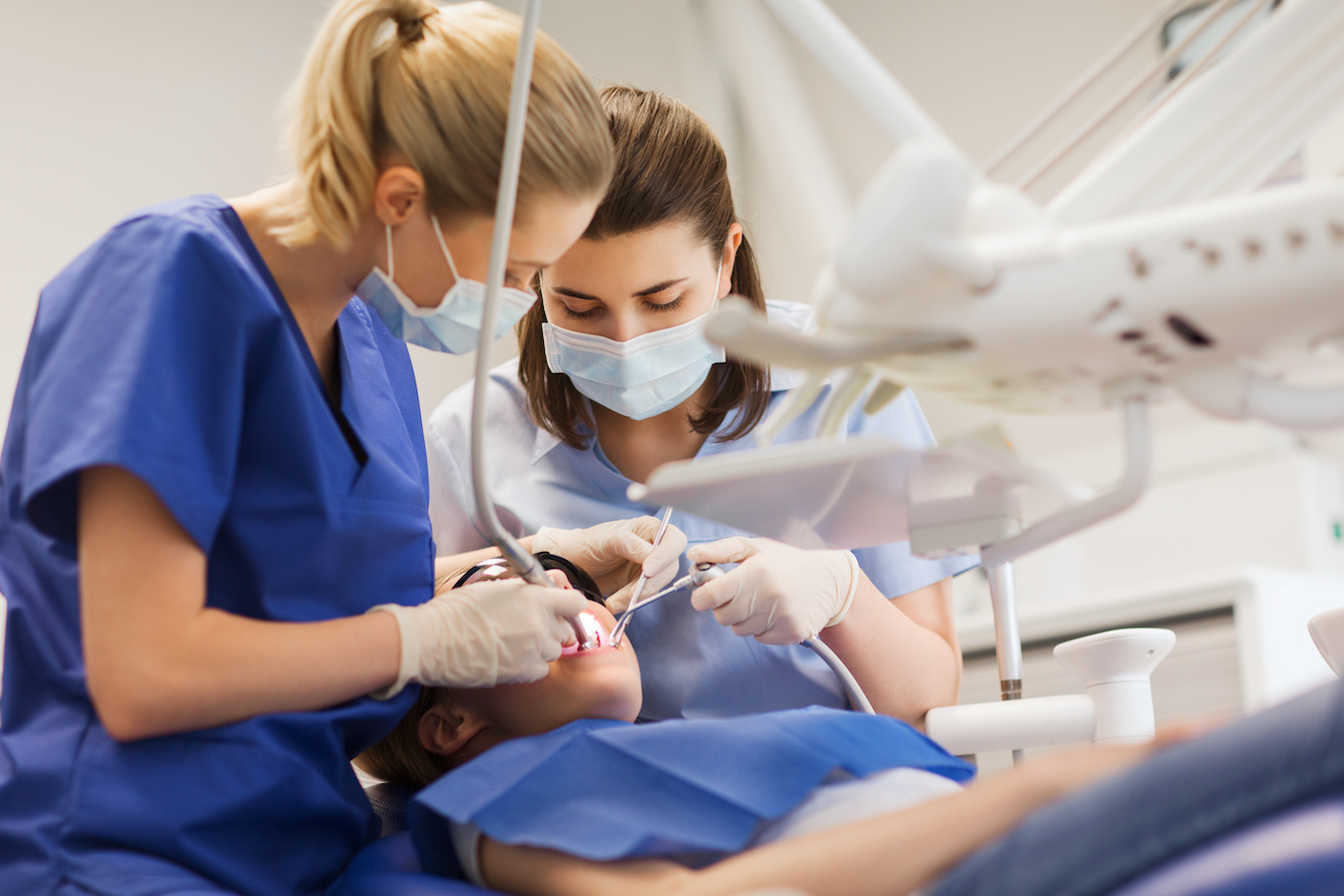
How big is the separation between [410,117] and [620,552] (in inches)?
26.9

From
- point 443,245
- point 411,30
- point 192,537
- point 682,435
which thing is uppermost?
point 411,30

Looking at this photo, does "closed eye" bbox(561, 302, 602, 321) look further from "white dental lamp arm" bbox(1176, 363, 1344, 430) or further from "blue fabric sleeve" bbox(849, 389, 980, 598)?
"white dental lamp arm" bbox(1176, 363, 1344, 430)

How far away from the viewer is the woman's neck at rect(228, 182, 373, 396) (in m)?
1.21

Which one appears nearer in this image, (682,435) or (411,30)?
(411,30)

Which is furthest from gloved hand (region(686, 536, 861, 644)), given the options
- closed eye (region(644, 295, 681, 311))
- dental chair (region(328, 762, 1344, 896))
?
dental chair (region(328, 762, 1344, 896))

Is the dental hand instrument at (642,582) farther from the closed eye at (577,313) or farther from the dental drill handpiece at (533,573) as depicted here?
the closed eye at (577,313)

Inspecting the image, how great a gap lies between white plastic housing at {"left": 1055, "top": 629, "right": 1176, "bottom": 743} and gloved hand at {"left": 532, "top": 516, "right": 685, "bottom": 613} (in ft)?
A: 1.84

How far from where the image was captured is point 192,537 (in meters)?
1.04

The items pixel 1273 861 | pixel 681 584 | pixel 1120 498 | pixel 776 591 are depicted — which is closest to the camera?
pixel 1273 861

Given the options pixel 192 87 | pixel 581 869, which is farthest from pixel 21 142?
pixel 581 869

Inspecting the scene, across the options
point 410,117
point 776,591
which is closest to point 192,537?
point 410,117

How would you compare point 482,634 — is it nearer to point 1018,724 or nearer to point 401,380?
point 401,380

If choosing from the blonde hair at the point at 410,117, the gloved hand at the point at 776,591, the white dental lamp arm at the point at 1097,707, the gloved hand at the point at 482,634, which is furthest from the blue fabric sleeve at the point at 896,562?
the blonde hair at the point at 410,117

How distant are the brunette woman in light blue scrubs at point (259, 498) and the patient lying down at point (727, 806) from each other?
149 mm
